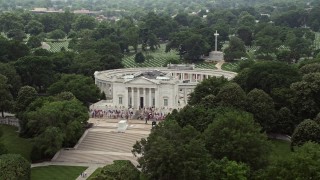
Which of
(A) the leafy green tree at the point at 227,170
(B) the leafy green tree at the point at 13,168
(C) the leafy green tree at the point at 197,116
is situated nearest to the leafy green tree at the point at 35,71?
(C) the leafy green tree at the point at 197,116

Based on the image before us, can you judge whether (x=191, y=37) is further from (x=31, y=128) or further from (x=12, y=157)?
(x=12, y=157)

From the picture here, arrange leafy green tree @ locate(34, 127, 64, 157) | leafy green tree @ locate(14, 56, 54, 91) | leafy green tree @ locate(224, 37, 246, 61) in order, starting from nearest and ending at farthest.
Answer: leafy green tree @ locate(34, 127, 64, 157) → leafy green tree @ locate(14, 56, 54, 91) → leafy green tree @ locate(224, 37, 246, 61)

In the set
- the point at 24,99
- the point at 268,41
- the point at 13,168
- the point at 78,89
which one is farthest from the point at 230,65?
the point at 13,168

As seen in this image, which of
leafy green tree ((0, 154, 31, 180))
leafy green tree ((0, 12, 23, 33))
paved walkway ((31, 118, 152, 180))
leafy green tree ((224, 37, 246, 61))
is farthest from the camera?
leafy green tree ((0, 12, 23, 33))

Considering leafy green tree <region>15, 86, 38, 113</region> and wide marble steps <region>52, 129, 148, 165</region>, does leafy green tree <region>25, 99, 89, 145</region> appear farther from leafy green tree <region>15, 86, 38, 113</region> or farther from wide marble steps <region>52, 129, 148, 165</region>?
leafy green tree <region>15, 86, 38, 113</region>

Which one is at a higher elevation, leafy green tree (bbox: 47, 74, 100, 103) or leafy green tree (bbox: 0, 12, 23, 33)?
leafy green tree (bbox: 0, 12, 23, 33)

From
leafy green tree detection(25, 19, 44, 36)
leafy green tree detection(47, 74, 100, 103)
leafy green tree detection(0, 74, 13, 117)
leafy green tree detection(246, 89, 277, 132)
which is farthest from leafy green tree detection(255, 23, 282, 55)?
leafy green tree detection(0, 74, 13, 117)

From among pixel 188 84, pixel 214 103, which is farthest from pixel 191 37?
pixel 214 103
